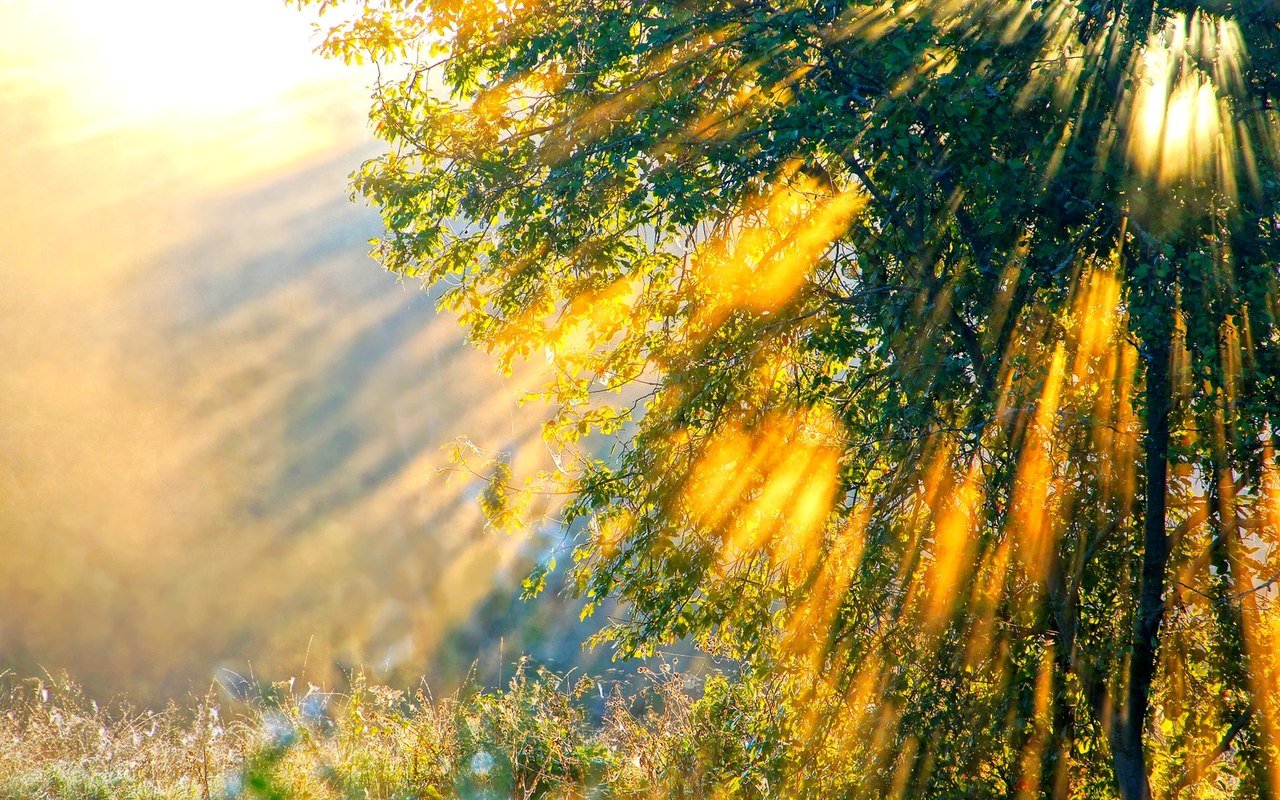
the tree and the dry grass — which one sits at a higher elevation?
the tree

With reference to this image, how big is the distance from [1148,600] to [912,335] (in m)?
1.63

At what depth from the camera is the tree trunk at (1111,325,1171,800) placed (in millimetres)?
3789

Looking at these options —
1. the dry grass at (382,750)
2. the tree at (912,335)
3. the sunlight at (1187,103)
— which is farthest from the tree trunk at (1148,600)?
the dry grass at (382,750)

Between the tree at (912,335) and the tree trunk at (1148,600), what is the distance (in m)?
0.02

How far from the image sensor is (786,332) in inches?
226

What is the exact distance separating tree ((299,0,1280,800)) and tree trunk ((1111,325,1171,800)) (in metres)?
0.02

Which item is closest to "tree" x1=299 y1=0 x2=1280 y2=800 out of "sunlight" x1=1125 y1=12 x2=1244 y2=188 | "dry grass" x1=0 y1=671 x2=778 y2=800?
"sunlight" x1=1125 y1=12 x2=1244 y2=188

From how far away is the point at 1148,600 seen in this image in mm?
4238

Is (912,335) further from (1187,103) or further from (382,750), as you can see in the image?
(382,750)

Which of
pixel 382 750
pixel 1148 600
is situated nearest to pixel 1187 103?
pixel 1148 600

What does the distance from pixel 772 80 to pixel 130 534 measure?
16543 millimetres

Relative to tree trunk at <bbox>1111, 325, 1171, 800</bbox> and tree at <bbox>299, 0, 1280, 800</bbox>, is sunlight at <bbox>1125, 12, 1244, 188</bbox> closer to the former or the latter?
tree at <bbox>299, 0, 1280, 800</bbox>

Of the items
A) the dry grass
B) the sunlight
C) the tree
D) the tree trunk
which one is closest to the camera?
the sunlight

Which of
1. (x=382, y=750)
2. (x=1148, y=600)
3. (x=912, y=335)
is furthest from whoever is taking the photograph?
(x=382, y=750)
